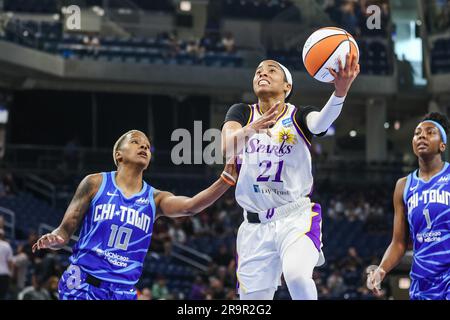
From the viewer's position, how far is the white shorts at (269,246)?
23.9ft

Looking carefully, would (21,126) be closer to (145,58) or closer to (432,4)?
(145,58)

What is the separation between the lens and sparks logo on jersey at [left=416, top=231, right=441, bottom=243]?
23.3ft

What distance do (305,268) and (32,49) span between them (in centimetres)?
1937

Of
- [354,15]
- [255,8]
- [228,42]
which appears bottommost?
[228,42]

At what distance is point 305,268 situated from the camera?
698cm

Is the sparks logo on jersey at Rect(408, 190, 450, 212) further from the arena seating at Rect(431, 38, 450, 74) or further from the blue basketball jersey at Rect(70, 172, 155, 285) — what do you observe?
the arena seating at Rect(431, 38, 450, 74)

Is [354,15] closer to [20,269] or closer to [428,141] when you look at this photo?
[20,269]

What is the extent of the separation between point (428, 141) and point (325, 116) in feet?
3.14

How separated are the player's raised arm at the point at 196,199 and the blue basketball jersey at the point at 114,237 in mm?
154

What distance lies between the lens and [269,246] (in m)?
7.34

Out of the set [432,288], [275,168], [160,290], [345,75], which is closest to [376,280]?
[432,288]

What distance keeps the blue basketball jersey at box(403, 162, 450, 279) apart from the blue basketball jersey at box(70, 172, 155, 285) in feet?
7.06

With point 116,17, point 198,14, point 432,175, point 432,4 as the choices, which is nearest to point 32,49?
point 116,17
